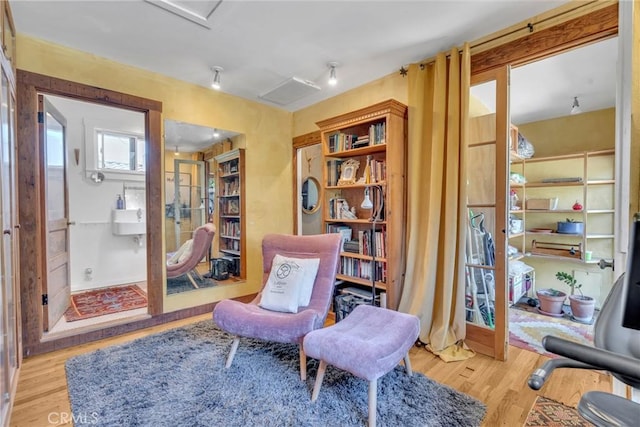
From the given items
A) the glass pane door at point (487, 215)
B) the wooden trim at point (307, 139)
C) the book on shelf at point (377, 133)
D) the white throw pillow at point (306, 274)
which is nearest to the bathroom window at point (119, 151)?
the wooden trim at point (307, 139)

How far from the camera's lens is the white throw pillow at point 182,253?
3055 mm

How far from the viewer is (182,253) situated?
10.3ft

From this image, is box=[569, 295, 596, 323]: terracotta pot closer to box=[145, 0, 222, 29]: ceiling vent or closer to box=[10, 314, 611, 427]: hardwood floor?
box=[10, 314, 611, 427]: hardwood floor

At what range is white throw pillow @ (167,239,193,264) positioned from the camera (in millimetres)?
3055

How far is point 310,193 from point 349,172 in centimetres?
116

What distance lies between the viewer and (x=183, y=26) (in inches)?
84.0

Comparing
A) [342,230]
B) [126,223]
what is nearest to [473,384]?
[342,230]

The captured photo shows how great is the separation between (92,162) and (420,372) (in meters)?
4.55

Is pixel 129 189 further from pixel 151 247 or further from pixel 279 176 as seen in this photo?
pixel 279 176

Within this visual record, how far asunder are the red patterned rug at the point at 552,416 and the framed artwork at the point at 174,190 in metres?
3.26

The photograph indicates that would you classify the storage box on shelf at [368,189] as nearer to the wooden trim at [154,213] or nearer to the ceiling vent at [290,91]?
the ceiling vent at [290,91]

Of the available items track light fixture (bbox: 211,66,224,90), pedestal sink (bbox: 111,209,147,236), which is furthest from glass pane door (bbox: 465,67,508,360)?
pedestal sink (bbox: 111,209,147,236)

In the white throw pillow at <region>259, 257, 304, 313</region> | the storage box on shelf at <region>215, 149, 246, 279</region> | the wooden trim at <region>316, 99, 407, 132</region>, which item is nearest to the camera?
the white throw pillow at <region>259, 257, 304, 313</region>

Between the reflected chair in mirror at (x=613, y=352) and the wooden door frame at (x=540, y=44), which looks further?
the wooden door frame at (x=540, y=44)
